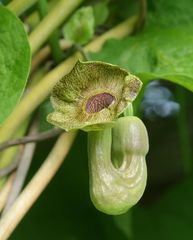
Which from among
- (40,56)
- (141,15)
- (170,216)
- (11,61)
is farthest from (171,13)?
(170,216)

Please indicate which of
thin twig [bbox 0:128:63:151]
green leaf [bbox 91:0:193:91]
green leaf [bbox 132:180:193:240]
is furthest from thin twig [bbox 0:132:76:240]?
green leaf [bbox 132:180:193:240]

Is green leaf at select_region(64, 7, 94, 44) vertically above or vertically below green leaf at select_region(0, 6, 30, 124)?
below

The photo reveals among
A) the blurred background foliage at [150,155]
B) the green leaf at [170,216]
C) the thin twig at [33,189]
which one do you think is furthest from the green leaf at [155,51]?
the green leaf at [170,216]

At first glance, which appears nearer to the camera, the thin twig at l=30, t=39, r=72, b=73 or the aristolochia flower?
the aristolochia flower

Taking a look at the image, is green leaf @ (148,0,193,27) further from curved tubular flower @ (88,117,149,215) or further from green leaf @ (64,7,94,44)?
curved tubular flower @ (88,117,149,215)

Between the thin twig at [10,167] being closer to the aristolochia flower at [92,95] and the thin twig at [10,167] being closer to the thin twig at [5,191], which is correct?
the thin twig at [5,191]
